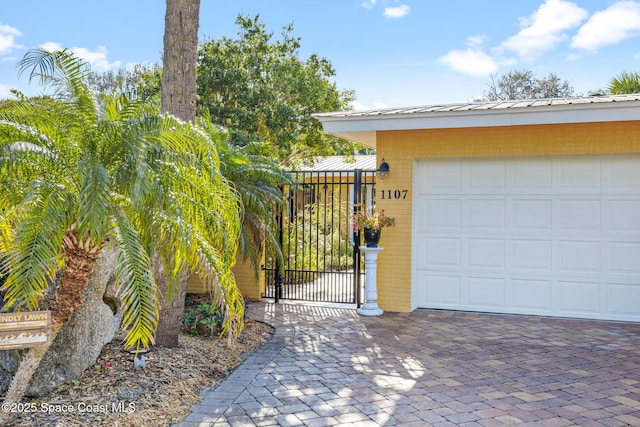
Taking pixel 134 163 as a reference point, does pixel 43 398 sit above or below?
below

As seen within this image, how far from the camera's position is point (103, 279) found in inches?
186

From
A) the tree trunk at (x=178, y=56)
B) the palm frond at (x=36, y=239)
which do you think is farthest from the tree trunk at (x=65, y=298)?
the tree trunk at (x=178, y=56)

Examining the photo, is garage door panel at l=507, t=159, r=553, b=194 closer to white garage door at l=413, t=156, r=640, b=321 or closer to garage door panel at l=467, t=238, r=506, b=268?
white garage door at l=413, t=156, r=640, b=321

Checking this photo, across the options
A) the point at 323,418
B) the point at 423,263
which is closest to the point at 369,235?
the point at 423,263

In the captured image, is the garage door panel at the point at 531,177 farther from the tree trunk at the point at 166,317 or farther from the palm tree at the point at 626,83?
the palm tree at the point at 626,83

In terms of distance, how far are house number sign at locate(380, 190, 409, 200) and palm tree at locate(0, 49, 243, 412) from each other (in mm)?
4058

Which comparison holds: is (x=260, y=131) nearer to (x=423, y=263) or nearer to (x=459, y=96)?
(x=423, y=263)

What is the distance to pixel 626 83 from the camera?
11.5m

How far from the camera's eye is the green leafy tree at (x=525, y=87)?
26203 mm

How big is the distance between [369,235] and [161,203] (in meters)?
4.25

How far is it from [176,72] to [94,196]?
8.29 ft

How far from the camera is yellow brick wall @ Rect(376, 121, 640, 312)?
283 inches

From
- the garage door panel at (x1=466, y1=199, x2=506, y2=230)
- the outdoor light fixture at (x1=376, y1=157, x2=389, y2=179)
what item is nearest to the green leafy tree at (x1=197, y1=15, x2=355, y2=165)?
the outdoor light fixture at (x1=376, y1=157, x2=389, y2=179)

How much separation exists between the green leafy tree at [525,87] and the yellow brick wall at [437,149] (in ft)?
67.0
